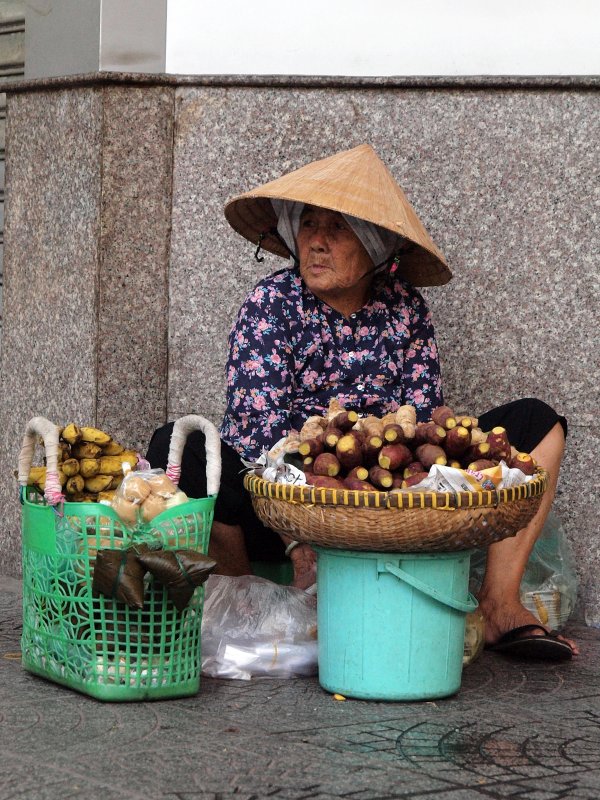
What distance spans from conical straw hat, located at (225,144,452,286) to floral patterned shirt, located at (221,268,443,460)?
0.13 meters

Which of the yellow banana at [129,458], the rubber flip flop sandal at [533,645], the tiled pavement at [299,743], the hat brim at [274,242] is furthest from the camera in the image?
the hat brim at [274,242]

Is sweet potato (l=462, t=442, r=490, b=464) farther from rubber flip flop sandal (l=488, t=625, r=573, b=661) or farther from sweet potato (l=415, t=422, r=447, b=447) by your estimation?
rubber flip flop sandal (l=488, t=625, r=573, b=661)

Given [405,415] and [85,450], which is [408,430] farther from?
[85,450]

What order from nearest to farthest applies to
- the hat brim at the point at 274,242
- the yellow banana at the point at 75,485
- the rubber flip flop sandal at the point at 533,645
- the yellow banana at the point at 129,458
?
1. the yellow banana at the point at 75,485
2. the yellow banana at the point at 129,458
3. the rubber flip flop sandal at the point at 533,645
4. the hat brim at the point at 274,242

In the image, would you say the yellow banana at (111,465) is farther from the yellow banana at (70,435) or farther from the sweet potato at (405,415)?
the sweet potato at (405,415)

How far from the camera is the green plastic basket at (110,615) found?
324 cm

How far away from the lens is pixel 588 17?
4688 millimetres

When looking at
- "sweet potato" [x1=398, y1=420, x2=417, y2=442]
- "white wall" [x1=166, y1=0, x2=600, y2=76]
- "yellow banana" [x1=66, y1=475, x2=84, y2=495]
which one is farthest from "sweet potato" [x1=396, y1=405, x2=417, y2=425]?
"white wall" [x1=166, y1=0, x2=600, y2=76]

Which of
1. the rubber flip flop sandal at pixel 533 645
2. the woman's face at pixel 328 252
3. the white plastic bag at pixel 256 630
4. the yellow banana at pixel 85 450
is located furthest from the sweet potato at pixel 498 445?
the yellow banana at pixel 85 450

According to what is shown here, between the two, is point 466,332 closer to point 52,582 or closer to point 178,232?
point 178,232

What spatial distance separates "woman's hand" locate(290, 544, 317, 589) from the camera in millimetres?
3898

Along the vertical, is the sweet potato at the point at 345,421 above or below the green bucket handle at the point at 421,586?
above

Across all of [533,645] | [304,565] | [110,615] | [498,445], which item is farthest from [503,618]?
[110,615]

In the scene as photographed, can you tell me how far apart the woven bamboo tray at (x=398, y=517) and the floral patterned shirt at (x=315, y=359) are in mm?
620
